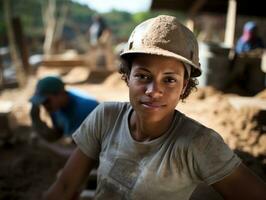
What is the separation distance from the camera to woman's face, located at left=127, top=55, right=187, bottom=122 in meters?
1.43

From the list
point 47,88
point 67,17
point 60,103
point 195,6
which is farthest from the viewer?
point 67,17

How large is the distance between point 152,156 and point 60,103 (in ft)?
7.43

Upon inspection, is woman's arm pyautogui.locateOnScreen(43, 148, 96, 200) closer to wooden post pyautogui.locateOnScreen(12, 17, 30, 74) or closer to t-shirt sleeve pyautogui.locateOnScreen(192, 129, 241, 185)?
t-shirt sleeve pyautogui.locateOnScreen(192, 129, 241, 185)

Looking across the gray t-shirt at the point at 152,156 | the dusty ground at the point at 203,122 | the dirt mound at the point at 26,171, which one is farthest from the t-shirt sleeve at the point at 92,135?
the dirt mound at the point at 26,171

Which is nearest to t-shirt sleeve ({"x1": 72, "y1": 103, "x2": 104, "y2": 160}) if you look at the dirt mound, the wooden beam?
the dirt mound

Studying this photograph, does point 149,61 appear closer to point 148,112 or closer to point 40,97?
point 148,112

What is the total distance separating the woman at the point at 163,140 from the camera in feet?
4.60

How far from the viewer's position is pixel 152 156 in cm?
152

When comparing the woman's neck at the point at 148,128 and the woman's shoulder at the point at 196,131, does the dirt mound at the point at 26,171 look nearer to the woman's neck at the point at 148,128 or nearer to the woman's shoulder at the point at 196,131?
the woman's neck at the point at 148,128

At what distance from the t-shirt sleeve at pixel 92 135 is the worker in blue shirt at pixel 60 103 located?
1848 mm

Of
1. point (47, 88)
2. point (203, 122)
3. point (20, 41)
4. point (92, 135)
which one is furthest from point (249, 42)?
point (92, 135)

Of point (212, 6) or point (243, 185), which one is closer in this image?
point (243, 185)

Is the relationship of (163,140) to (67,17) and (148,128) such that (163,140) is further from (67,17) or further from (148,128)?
(67,17)

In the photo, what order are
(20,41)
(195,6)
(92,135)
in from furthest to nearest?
(195,6) → (20,41) → (92,135)
